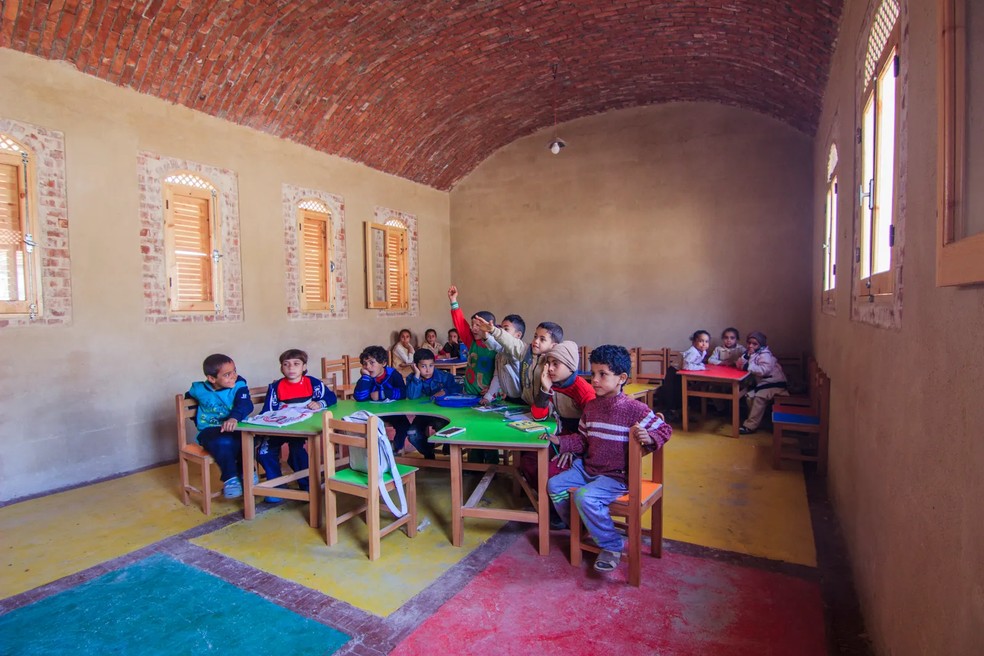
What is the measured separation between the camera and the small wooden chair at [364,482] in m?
3.27

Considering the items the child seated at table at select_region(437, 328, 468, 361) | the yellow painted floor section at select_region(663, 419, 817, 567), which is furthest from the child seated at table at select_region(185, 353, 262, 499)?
the child seated at table at select_region(437, 328, 468, 361)

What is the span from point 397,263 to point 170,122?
393cm

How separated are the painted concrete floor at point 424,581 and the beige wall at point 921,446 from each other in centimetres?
60

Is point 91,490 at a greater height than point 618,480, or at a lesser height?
lesser

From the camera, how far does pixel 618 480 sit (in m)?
3.25

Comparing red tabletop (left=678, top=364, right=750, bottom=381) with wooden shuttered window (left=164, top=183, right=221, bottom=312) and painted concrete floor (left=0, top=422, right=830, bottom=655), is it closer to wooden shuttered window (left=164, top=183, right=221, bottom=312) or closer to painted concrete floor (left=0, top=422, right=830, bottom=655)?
painted concrete floor (left=0, top=422, right=830, bottom=655)

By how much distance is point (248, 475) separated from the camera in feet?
13.2

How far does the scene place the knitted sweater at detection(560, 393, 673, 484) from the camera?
127 inches

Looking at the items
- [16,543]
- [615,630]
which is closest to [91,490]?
[16,543]

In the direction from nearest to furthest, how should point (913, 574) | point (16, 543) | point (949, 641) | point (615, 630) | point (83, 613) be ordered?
point (949, 641) → point (913, 574) → point (615, 630) → point (83, 613) → point (16, 543)

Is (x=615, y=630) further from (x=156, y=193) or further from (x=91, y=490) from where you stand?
(x=156, y=193)

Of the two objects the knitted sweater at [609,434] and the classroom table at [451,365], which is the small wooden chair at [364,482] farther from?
the classroom table at [451,365]

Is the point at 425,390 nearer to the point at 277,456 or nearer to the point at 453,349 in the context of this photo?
the point at 277,456

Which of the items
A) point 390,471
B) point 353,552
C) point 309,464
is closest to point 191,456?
point 309,464
